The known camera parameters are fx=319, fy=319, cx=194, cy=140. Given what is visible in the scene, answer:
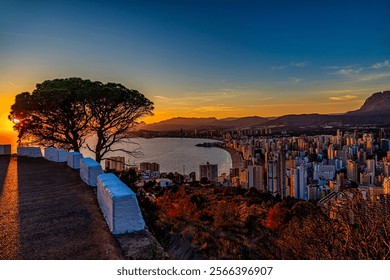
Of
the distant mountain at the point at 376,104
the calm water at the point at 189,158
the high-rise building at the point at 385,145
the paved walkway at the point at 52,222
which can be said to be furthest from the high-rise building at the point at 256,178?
the paved walkway at the point at 52,222

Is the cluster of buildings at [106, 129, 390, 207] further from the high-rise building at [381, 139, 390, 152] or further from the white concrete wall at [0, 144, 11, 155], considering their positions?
the white concrete wall at [0, 144, 11, 155]

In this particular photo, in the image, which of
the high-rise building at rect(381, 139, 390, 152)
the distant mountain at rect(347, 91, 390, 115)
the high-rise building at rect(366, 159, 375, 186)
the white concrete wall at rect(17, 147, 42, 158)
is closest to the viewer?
the distant mountain at rect(347, 91, 390, 115)

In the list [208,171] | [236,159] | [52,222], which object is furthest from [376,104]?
[236,159]

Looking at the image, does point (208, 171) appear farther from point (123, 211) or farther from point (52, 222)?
point (123, 211)

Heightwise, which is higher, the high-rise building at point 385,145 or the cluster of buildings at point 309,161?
the high-rise building at point 385,145

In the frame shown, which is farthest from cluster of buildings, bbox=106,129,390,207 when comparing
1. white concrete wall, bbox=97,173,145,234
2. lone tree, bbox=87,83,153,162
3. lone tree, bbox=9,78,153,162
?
white concrete wall, bbox=97,173,145,234

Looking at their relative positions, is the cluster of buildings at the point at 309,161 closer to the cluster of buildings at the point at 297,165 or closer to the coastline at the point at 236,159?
the cluster of buildings at the point at 297,165
